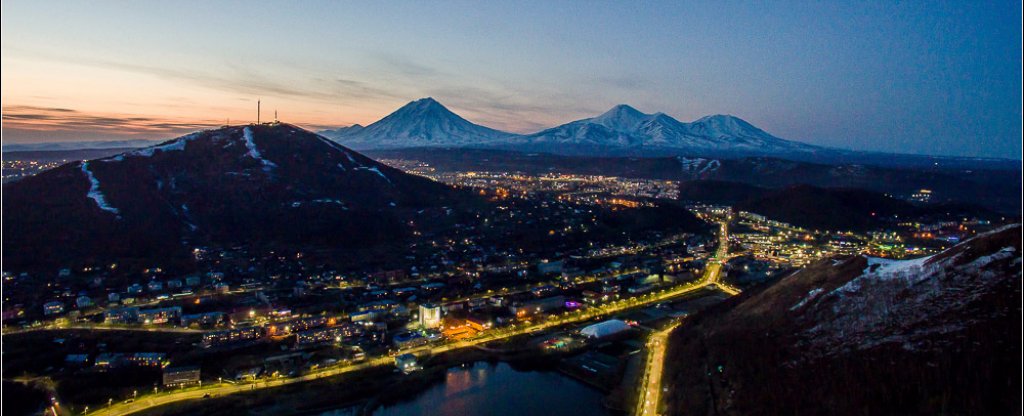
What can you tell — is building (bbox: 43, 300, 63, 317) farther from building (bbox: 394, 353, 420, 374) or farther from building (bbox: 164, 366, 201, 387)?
building (bbox: 394, 353, 420, 374)

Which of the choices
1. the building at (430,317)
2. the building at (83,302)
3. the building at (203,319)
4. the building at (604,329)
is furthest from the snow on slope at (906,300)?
the building at (83,302)

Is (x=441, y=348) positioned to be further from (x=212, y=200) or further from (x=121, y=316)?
(x=212, y=200)

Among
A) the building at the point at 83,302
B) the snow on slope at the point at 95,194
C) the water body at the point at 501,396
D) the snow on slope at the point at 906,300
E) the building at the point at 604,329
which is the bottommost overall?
the building at the point at 83,302

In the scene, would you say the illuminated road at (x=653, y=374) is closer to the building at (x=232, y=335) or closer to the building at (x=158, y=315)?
the building at (x=232, y=335)

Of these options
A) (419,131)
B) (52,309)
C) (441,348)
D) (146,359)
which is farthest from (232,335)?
(419,131)

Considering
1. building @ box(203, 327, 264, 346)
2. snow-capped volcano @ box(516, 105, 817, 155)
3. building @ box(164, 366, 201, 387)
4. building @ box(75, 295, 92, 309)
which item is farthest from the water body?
snow-capped volcano @ box(516, 105, 817, 155)
